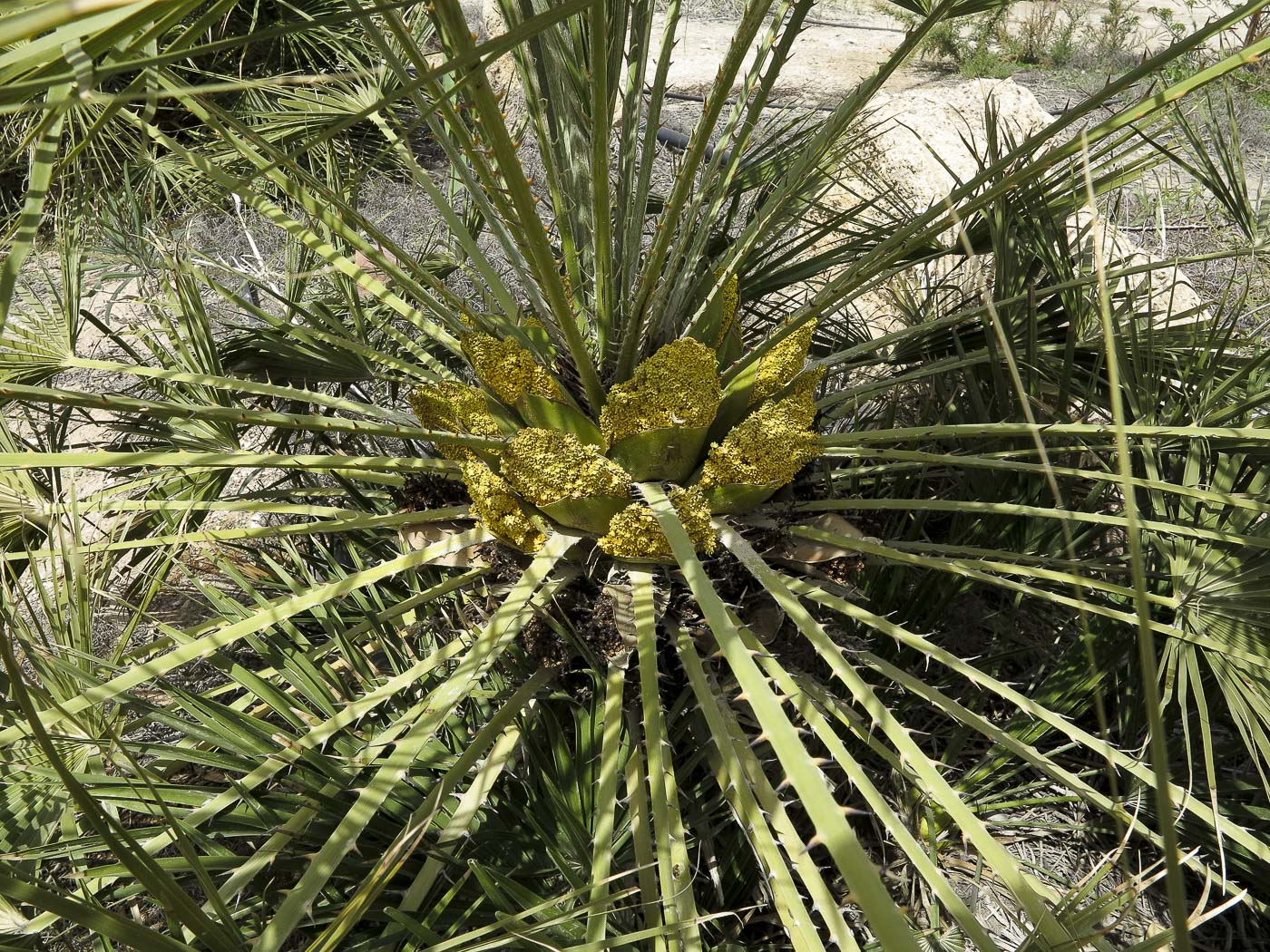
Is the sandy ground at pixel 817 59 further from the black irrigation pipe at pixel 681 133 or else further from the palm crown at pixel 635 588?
the palm crown at pixel 635 588

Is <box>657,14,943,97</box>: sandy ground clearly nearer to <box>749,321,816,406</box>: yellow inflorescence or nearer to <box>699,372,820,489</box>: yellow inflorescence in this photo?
<box>749,321,816,406</box>: yellow inflorescence

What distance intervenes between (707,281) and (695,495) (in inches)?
20.8

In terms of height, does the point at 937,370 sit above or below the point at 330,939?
above

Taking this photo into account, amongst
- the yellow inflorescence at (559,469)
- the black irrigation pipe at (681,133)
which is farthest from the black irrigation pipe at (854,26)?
the yellow inflorescence at (559,469)

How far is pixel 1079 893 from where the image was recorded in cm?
83

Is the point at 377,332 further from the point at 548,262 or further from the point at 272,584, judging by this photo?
the point at 548,262

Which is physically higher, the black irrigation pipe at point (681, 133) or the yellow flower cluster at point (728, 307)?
the black irrigation pipe at point (681, 133)

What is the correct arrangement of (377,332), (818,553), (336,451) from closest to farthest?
(818,553) < (336,451) < (377,332)

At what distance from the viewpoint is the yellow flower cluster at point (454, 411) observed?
58.9 inches

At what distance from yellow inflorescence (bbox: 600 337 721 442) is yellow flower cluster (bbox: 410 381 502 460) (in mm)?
229

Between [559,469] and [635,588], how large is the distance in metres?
0.23

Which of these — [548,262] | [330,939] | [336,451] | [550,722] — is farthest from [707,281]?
[330,939]

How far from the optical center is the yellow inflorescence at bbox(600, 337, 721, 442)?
1377 millimetres

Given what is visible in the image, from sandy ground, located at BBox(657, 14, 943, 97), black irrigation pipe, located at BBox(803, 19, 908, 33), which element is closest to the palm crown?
sandy ground, located at BBox(657, 14, 943, 97)
